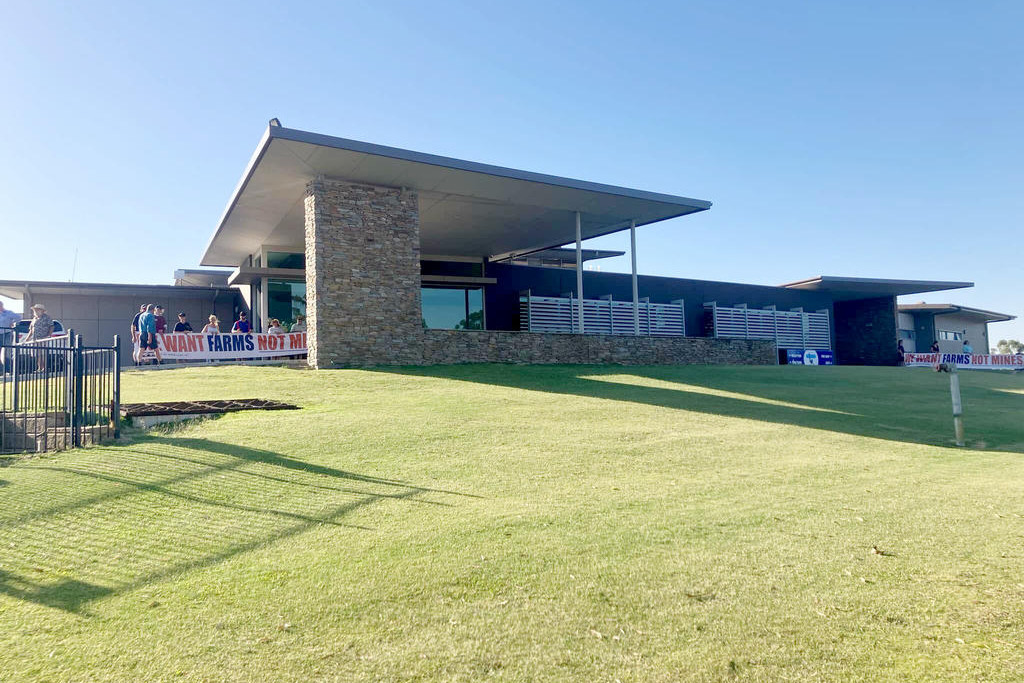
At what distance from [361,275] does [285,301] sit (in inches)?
318

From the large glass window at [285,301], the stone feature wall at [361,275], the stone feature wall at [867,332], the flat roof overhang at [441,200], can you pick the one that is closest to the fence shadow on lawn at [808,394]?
the stone feature wall at [361,275]

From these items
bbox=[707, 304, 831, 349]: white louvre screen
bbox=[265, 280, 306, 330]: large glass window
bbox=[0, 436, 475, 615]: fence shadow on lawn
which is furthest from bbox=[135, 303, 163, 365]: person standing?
bbox=[707, 304, 831, 349]: white louvre screen

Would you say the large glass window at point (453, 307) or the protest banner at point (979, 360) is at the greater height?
the large glass window at point (453, 307)

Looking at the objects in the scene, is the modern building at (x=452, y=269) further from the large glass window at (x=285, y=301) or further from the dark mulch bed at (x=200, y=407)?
the dark mulch bed at (x=200, y=407)

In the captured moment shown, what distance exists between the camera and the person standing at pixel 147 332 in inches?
626

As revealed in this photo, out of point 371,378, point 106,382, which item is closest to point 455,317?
point 371,378

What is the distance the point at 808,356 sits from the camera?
110ft

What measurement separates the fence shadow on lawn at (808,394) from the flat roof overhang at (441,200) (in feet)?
15.6

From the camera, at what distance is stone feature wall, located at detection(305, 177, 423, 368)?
15664 millimetres

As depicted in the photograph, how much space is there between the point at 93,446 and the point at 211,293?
822 inches

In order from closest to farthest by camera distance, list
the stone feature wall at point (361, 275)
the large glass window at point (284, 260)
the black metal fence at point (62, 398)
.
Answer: the black metal fence at point (62, 398)
the stone feature wall at point (361, 275)
the large glass window at point (284, 260)

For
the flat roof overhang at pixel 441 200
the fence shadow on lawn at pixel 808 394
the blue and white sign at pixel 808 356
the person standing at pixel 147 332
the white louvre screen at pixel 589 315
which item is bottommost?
the fence shadow on lawn at pixel 808 394

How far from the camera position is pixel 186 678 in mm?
2957

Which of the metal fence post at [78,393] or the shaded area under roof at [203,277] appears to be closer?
the metal fence post at [78,393]
